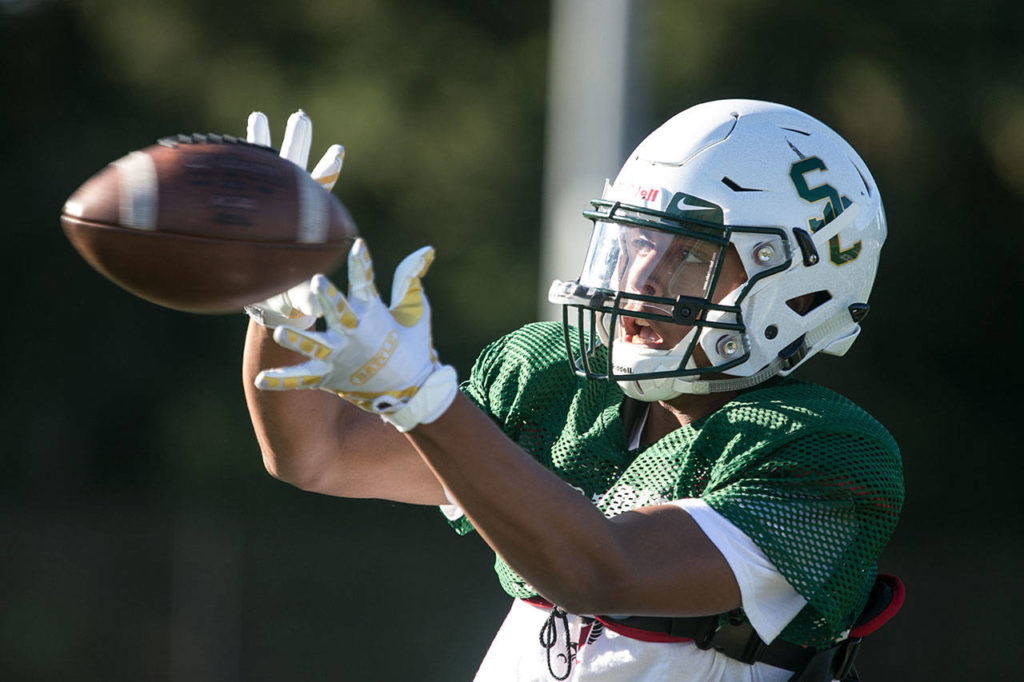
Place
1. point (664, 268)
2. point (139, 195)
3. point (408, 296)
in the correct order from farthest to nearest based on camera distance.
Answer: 1. point (664, 268)
2. point (139, 195)
3. point (408, 296)

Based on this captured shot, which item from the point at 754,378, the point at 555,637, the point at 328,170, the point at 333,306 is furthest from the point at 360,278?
the point at 754,378

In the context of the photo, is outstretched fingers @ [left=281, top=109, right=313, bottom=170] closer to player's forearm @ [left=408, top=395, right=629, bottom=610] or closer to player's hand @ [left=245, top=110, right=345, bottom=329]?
player's hand @ [left=245, top=110, right=345, bottom=329]

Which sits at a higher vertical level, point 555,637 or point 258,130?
point 258,130

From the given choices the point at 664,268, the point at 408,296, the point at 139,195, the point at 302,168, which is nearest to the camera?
the point at 408,296

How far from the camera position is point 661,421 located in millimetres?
2383

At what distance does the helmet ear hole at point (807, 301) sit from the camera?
7.79 ft

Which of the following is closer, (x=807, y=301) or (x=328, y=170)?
(x=328, y=170)

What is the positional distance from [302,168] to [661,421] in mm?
766

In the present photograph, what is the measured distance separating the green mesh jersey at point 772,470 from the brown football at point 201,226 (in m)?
0.58

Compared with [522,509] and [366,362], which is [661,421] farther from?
[366,362]

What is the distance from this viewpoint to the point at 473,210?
734 centimetres

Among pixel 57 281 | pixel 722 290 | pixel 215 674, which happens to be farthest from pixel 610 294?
pixel 57 281

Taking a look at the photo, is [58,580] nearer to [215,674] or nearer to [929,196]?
[215,674]

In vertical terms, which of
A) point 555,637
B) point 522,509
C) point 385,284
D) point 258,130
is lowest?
point 385,284
